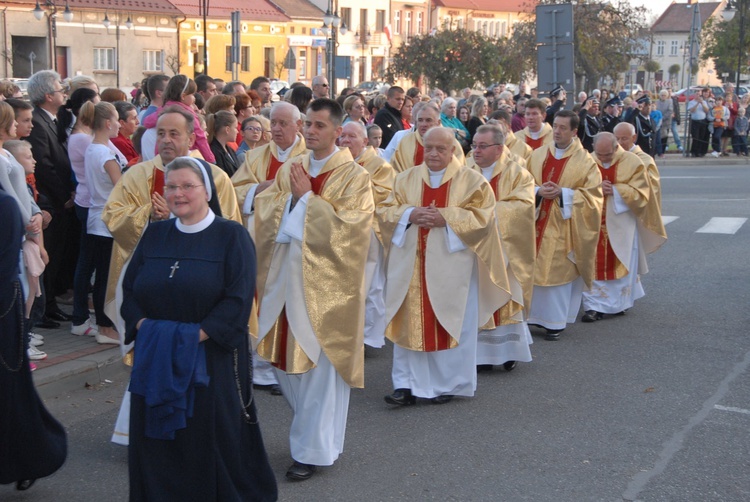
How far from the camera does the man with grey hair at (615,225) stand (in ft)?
31.4

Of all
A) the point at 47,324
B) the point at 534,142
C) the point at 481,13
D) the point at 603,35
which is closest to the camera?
the point at 47,324

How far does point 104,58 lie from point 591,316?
44.1 metres

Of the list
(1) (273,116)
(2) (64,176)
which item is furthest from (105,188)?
(1) (273,116)

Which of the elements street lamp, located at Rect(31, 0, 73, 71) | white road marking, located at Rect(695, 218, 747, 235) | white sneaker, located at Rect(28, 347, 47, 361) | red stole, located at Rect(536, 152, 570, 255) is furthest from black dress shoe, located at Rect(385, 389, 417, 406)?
street lamp, located at Rect(31, 0, 73, 71)

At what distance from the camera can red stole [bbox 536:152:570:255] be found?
905 cm

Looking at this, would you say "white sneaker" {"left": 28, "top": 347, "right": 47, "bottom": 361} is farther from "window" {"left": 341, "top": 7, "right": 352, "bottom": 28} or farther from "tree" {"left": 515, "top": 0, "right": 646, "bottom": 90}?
"window" {"left": 341, "top": 7, "right": 352, "bottom": 28}

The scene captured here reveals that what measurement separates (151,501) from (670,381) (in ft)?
14.4

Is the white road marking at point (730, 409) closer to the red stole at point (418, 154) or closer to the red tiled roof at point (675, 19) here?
the red stole at point (418, 154)

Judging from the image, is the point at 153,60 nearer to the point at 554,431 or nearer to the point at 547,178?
the point at 547,178

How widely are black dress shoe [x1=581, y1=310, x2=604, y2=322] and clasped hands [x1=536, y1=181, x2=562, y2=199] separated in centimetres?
131

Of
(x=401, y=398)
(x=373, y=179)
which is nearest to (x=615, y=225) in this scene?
(x=373, y=179)

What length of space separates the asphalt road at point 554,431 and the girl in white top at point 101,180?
78 cm

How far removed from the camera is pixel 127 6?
49188 millimetres

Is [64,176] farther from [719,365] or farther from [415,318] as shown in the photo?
[719,365]
